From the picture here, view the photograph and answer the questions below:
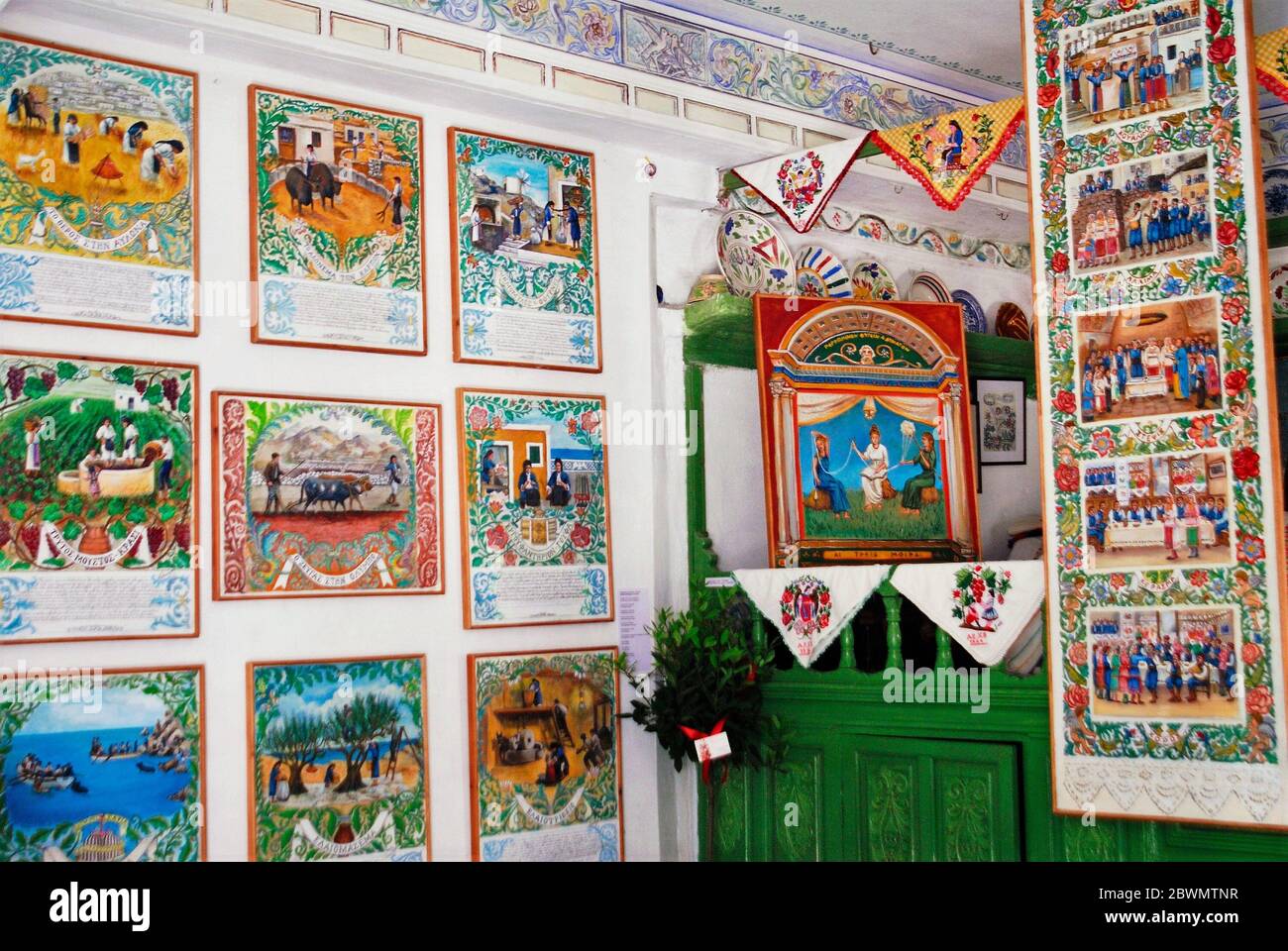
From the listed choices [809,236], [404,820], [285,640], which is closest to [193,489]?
[285,640]

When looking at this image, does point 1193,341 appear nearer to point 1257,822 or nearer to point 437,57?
point 1257,822

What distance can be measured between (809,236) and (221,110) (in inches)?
130

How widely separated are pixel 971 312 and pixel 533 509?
344 centimetres

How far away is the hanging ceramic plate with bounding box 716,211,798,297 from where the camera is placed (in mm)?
6574

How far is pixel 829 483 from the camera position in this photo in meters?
6.20

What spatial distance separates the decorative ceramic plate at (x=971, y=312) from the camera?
25.4ft

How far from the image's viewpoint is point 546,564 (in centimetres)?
578

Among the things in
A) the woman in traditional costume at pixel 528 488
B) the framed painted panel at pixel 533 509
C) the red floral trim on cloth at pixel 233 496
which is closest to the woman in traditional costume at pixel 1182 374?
the framed painted panel at pixel 533 509

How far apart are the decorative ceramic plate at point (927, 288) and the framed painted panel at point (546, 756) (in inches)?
121

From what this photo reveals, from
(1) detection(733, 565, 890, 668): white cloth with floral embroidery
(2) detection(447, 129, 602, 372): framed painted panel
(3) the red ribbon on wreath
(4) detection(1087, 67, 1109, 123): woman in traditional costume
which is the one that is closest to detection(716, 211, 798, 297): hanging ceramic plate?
(2) detection(447, 129, 602, 372): framed painted panel

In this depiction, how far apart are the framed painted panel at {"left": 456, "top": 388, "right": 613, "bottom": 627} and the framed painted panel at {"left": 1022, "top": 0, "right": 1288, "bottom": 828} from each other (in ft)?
6.84

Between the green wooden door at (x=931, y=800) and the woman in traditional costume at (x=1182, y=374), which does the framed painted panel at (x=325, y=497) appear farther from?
the woman in traditional costume at (x=1182, y=374)

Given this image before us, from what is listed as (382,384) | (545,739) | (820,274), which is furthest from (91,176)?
(820,274)

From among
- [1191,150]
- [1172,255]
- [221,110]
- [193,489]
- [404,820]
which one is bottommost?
[404,820]
